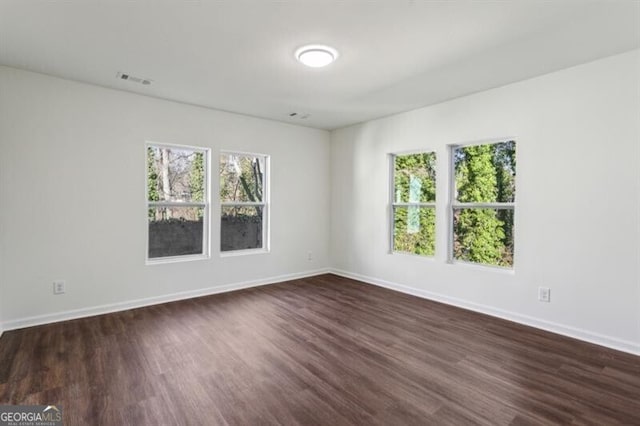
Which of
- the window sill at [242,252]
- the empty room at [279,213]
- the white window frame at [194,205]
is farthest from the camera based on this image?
the window sill at [242,252]

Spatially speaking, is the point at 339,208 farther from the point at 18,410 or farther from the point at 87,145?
the point at 18,410

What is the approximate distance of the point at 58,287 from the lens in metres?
3.44

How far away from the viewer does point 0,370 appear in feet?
7.90

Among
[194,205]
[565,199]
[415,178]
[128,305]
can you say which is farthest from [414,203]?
[128,305]

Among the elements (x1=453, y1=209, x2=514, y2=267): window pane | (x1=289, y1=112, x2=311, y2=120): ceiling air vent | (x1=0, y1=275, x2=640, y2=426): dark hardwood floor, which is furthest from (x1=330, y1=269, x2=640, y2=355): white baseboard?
(x1=289, y1=112, x2=311, y2=120): ceiling air vent

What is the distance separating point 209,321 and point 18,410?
164 centimetres

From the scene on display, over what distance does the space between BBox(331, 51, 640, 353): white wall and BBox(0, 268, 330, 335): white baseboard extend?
2426 mm

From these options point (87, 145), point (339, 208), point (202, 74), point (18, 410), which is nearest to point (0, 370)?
point (18, 410)

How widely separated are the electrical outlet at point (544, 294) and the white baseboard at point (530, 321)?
0.22 metres

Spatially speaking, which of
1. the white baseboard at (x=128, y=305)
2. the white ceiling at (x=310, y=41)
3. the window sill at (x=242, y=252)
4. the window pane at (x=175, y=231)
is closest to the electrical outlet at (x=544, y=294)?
the white ceiling at (x=310, y=41)

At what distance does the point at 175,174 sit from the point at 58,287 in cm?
180

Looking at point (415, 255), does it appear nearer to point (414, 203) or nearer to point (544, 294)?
point (414, 203)

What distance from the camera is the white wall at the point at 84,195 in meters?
3.22

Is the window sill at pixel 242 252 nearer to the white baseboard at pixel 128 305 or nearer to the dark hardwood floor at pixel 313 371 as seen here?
the white baseboard at pixel 128 305
